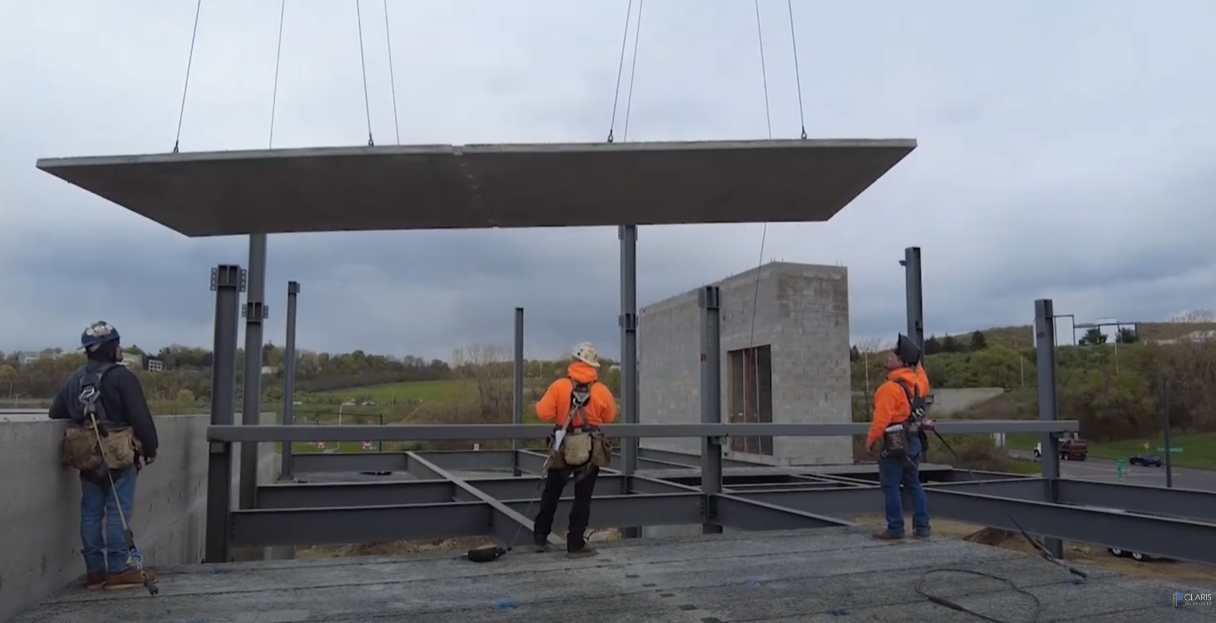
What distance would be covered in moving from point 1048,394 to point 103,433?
9912mm

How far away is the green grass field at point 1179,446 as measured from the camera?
122 feet

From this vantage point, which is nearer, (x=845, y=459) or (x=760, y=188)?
(x=760, y=188)

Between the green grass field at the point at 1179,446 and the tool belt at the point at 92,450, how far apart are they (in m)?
40.2

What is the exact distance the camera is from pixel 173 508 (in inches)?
303

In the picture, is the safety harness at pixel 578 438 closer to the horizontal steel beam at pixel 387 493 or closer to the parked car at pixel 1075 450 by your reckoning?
the horizontal steel beam at pixel 387 493

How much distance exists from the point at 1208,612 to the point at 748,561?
2.61m

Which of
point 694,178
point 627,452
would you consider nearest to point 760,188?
point 694,178

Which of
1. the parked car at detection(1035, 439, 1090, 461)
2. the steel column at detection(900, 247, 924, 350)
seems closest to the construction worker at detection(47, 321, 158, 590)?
the steel column at detection(900, 247, 924, 350)

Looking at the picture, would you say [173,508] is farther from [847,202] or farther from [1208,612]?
[1208,612]

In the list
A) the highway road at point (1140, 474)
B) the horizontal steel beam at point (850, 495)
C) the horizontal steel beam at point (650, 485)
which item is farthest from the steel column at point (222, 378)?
the highway road at point (1140, 474)

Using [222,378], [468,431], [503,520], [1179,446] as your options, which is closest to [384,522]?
[503,520]

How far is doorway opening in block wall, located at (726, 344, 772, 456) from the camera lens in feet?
82.6

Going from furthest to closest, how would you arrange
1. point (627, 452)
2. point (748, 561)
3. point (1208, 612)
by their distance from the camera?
point (627, 452)
point (748, 561)
point (1208, 612)

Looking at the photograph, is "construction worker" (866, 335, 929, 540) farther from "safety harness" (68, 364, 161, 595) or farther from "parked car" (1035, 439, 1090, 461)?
"parked car" (1035, 439, 1090, 461)
